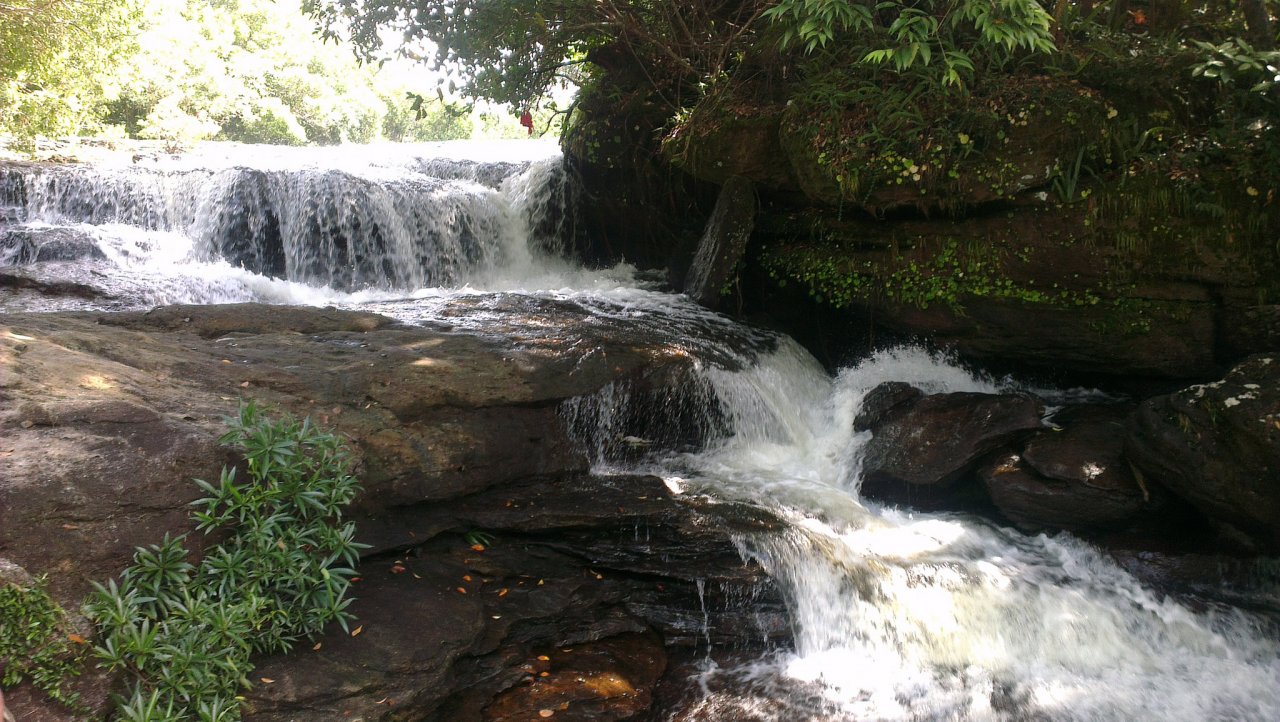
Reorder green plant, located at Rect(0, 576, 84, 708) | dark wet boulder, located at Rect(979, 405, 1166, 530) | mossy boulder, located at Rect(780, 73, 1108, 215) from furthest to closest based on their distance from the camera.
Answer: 1. mossy boulder, located at Rect(780, 73, 1108, 215)
2. dark wet boulder, located at Rect(979, 405, 1166, 530)
3. green plant, located at Rect(0, 576, 84, 708)

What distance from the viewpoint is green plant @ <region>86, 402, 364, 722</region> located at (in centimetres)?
322

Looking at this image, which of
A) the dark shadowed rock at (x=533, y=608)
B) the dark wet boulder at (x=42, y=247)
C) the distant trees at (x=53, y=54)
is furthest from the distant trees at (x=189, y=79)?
the dark shadowed rock at (x=533, y=608)

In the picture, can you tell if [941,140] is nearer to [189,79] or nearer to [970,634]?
[970,634]

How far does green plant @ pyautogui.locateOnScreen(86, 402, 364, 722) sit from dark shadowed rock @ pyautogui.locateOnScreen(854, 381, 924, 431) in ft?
15.9

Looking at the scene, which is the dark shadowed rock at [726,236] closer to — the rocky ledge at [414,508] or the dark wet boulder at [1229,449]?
the rocky ledge at [414,508]

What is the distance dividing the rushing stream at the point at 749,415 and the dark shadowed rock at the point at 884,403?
19cm

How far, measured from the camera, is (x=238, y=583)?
3723 millimetres

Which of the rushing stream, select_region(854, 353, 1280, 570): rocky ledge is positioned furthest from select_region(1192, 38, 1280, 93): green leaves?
the rushing stream

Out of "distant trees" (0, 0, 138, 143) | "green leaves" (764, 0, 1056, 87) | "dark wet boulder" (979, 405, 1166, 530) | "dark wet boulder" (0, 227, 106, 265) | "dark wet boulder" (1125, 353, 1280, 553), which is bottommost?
"dark wet boulder" (0, 227, 106, 265)

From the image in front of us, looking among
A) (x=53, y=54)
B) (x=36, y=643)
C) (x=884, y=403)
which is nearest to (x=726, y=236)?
(x=884, y=403)

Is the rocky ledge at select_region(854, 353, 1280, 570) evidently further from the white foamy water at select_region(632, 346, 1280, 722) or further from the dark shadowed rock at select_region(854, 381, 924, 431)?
the white foamy water at select_region(632, 346, 1280, 722)

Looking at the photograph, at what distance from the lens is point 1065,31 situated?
734 centimetres

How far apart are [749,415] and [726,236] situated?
283 centimetres

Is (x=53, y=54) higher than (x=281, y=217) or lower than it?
higher
